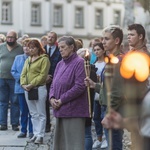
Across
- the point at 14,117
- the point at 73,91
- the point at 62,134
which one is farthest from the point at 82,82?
the point at 14,117

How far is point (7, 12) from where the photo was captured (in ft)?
171

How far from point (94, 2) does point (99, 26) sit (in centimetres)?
246

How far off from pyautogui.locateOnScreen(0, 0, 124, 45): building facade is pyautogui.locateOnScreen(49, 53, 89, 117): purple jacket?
139ft

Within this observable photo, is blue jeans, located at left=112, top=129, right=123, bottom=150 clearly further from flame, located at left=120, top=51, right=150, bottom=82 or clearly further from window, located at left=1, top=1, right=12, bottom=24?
window, located at left=1, top=1, right=12, bottom=24

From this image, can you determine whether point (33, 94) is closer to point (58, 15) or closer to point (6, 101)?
point (6, 101)

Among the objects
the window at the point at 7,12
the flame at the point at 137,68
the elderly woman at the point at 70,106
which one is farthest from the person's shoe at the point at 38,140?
the window at the point at 7,12

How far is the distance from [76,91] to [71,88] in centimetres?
8

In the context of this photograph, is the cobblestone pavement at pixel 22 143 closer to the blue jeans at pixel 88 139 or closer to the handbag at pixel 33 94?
the handbag at pixel 33 94

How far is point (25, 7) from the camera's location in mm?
52562

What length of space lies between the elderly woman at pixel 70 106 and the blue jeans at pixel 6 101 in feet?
13.4

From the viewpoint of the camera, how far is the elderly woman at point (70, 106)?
821 cm

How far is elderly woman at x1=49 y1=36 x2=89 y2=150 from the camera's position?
323 inches

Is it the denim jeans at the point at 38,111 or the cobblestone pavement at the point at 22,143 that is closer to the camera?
the cobblestone pavement at the point at 22,143

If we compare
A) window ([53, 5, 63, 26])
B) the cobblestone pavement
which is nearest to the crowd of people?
the cobblestone pavement
